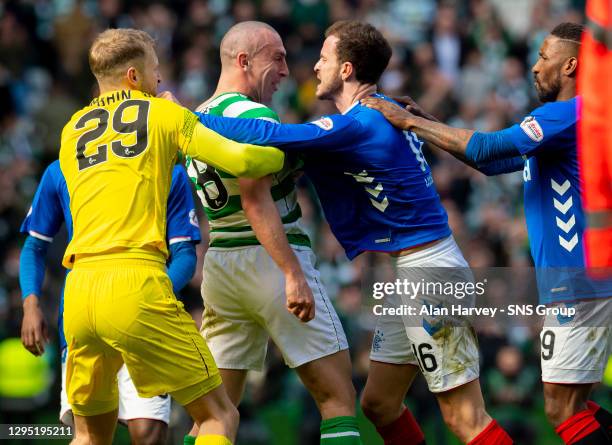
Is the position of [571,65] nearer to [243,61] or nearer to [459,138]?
[459,138]

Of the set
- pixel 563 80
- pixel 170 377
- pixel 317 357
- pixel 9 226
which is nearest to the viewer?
pixel 170 377

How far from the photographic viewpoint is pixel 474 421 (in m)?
6.86

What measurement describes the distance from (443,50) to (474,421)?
1017 cm

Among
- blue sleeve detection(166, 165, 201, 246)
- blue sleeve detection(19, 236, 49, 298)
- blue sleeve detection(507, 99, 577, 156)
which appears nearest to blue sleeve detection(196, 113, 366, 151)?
blue sleeve detection(507, 99, 577, 156)

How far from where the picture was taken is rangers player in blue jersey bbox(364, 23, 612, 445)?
690 cm

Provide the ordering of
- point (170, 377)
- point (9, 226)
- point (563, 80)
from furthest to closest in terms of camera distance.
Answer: point (9, 226) < point (563, 80) < point (170, 377)

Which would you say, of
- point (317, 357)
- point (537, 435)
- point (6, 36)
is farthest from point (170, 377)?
point (6, 36)

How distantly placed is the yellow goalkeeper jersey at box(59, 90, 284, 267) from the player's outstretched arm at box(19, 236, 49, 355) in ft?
4.78

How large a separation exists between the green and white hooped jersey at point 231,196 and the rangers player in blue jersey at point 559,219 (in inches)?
31.0

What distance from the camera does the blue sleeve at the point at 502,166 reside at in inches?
283

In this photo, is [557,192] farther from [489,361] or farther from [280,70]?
[489,361]

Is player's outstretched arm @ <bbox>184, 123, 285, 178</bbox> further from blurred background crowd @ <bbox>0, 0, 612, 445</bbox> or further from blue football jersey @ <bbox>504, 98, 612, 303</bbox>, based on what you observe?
blurred background crowd @ <bbox>0, 0, 612, 445</bbox>

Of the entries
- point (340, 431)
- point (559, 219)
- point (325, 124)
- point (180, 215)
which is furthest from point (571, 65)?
point (180, 215)

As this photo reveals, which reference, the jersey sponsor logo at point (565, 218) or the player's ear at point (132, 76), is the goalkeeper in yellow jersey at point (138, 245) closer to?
the player's ear at point (132, 76)
